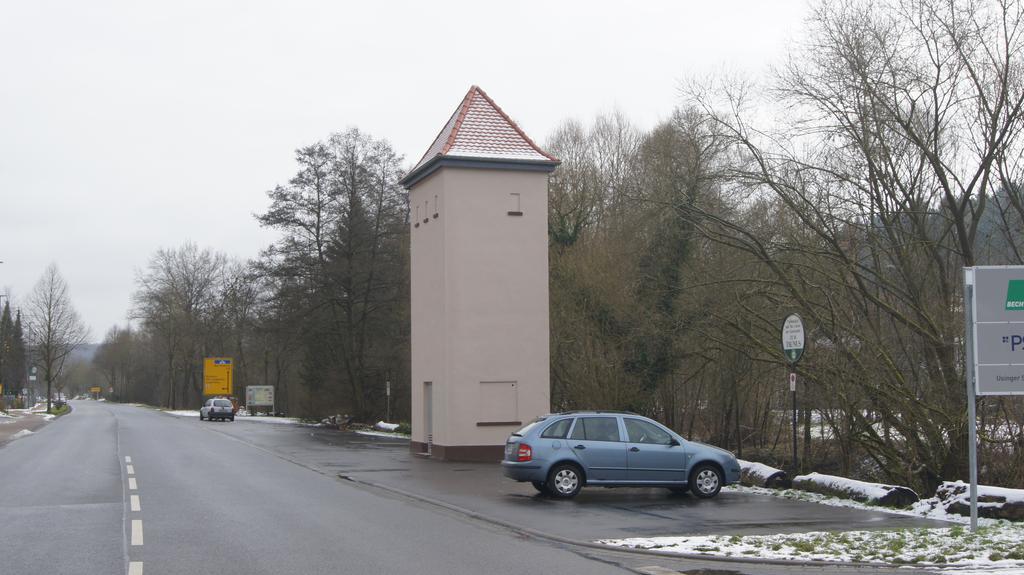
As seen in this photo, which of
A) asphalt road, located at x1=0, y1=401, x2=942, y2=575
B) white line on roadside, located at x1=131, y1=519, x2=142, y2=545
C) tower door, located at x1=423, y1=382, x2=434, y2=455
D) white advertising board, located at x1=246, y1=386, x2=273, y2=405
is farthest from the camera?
white advertising board, located at x1=246, y1=386, x2=273, y2=405

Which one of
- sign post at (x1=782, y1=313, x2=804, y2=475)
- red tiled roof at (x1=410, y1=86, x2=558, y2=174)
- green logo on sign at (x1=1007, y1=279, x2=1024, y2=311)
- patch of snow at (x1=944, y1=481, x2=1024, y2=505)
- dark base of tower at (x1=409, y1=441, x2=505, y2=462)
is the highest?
red tiled roof at (x1=410, y1=86, x2=558, y2=174)

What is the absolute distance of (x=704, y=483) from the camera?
18.1 m

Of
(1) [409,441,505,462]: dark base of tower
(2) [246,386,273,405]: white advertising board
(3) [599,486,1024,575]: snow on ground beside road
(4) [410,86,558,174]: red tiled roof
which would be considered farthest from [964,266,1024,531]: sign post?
(2) [246,386,273,405]: white advertising board

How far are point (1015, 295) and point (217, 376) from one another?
67.4m

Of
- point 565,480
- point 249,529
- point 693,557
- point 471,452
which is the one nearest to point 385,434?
point 471,452

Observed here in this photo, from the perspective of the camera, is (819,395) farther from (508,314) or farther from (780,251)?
(508,314)

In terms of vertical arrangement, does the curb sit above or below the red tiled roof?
below

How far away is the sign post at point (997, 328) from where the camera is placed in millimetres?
12602

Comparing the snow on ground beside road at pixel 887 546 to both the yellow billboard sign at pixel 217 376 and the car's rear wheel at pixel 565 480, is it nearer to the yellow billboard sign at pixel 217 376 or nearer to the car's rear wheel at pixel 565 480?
the car's rear wheel at pixel 565 480

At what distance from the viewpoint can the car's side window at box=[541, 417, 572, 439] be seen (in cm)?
1789

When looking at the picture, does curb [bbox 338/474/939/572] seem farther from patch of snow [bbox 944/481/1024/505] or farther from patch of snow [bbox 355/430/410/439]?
patch of snow [bbox 355/430/410/439]

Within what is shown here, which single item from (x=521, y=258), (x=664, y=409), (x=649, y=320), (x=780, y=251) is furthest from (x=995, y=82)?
(x=664, y=409)

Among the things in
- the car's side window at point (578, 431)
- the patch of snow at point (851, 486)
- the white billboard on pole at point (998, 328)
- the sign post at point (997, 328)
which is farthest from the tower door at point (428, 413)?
the white billboard on pole at point (998, 328)

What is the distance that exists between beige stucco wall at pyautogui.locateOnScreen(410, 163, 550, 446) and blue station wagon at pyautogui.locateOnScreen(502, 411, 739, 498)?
34.5ft
